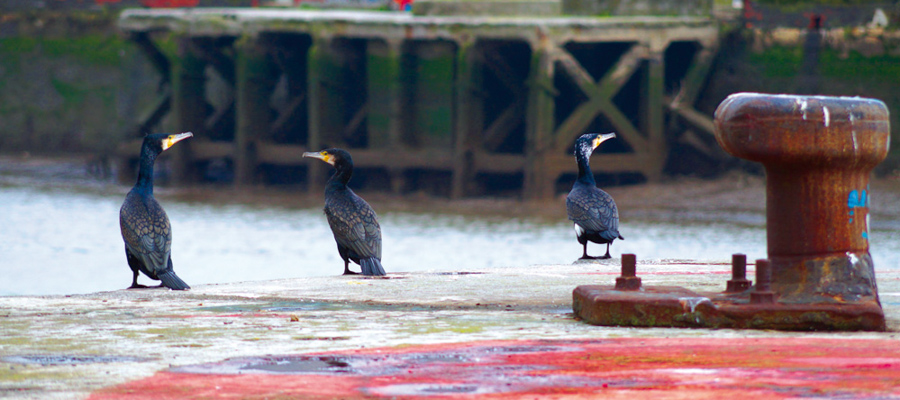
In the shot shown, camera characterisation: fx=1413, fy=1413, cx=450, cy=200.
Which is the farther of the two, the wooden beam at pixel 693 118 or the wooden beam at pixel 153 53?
the wooden beam at pixel 153 53

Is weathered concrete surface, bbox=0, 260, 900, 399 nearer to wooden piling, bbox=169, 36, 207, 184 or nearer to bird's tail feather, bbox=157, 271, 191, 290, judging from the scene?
bird's tail feather, bbox=157, 271, 191, 290

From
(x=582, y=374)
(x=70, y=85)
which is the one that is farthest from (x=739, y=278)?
(x=70, y=85)

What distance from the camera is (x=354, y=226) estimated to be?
10.1 metres

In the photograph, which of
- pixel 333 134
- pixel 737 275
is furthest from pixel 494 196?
pixel 737 275

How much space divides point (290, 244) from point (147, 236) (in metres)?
10.9

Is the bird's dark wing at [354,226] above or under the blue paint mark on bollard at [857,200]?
under

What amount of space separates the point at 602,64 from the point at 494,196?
134 inches

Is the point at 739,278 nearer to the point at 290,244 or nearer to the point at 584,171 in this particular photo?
the point at 584,171

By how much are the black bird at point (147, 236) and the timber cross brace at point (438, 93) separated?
44.5 ft

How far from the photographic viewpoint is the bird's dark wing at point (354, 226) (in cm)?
1005

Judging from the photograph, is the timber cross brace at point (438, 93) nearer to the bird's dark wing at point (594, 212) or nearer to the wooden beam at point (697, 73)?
the wooden beam at point (697, 73)

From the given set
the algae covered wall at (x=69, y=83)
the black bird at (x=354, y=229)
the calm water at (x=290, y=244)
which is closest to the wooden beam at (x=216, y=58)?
the algae covered wall at (x=69, y=83)

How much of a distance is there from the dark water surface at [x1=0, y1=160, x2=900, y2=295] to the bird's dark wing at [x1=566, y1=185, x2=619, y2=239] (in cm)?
623

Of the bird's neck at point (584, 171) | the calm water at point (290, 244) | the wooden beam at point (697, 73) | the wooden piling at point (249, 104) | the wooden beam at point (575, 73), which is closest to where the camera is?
the bird's neck at point (584, 171)
